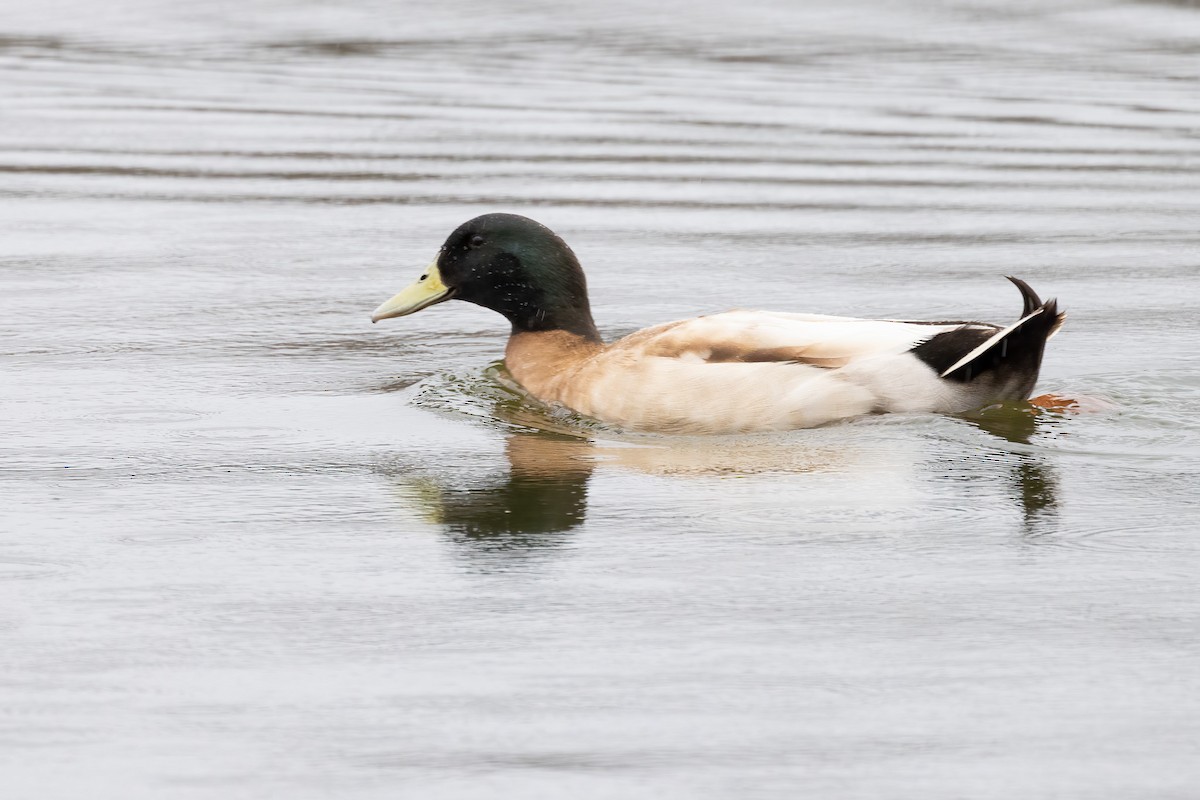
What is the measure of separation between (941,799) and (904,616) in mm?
1133

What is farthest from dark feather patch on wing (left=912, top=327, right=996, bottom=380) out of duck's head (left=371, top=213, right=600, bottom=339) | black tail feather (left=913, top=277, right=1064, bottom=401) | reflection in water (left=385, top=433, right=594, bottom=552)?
duck's head (left=371, top=213, right=600, bottom=339)

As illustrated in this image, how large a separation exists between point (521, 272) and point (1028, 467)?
7.60ft

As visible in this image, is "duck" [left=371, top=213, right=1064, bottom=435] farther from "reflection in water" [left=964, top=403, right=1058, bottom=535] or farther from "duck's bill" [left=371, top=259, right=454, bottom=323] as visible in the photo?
"duck's bill" [left=371, top=259, right=454, bottom=323]

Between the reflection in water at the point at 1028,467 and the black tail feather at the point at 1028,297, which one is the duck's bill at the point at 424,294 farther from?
the black tail feather at the point at 1028,297

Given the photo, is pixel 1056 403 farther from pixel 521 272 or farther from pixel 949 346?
pixel 521 272

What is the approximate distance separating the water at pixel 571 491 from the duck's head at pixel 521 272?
1.14 feet

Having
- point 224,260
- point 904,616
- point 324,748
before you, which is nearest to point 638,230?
point 224,260

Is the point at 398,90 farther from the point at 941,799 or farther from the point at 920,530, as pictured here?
the point at 941,799

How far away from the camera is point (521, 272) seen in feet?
27.0

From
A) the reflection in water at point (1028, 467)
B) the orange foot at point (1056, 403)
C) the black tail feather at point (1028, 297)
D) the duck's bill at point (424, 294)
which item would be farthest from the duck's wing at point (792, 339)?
the duck's bill at point (424, 294)

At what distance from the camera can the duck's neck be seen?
25.9 ft

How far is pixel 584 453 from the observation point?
7.09m

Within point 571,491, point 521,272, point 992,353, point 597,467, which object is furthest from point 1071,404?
point 521,272

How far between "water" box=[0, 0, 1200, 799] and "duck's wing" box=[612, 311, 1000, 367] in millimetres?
268
